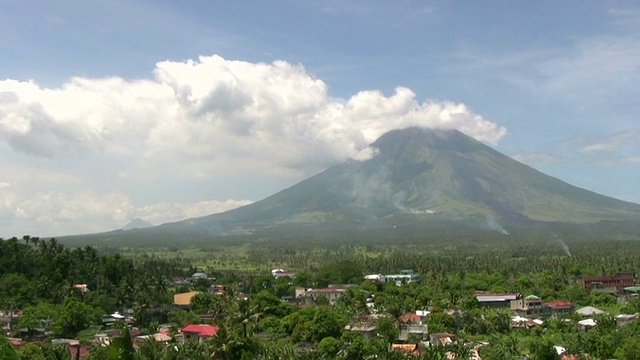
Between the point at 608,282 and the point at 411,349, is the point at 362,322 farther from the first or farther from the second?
the point at 608,282

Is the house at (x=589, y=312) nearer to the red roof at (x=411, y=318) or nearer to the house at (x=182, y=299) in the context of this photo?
the red roof at (x=411, y=318)

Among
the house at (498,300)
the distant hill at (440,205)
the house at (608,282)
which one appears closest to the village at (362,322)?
the house at (498,300)

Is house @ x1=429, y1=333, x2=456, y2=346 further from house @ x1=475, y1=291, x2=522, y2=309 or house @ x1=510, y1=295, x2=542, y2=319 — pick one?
house @ x1=475, y1=291, x2=522, y2=309

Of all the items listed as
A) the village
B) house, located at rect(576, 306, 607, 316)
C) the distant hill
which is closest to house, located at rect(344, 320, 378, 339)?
the village

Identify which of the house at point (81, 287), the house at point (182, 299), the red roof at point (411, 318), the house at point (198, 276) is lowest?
the red roof at point (411, 318)

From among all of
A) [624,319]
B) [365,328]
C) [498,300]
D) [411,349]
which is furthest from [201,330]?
[498,300]

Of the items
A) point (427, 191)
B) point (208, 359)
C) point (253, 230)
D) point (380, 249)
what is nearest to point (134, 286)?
point (208, 359)
